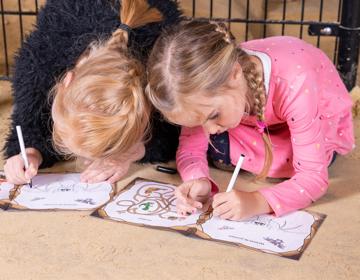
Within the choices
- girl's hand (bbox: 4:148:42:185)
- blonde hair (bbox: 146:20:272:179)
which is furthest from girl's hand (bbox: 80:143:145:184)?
blonde hair (bbox: 146:20:272:179)

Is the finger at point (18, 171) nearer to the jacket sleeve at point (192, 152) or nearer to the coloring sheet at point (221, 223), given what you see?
the coloring sheet at point (221, 223)

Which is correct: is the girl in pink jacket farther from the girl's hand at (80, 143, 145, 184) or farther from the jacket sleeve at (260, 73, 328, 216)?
the girl's hand at (80, 143, 145, 184)

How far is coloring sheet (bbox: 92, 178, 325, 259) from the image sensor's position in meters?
0.97

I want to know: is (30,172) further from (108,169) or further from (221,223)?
(221,223)

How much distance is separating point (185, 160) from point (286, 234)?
30cm

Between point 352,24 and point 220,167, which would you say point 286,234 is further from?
point 352,24

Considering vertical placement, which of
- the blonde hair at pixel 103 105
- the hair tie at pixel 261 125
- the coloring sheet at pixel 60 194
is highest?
the blonde hair at pixel 103 105

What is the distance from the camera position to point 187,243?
3.20 feet

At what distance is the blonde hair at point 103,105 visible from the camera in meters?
1.00

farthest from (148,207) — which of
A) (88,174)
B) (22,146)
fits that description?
(22,146)

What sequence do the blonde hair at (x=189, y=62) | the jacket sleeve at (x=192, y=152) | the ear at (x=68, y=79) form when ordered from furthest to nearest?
the jacket sleeve at (x=192, y=152) → the ear at (x=68, y=79) → the blonde hair at (x=189, y=62)

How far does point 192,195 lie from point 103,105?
24 centimetres

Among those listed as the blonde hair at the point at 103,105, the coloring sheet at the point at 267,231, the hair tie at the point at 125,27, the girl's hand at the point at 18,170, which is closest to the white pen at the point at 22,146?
the girl's hand at the point at 18,170

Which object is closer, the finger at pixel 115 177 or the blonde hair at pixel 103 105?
the blonde hair at pixel 103 105
